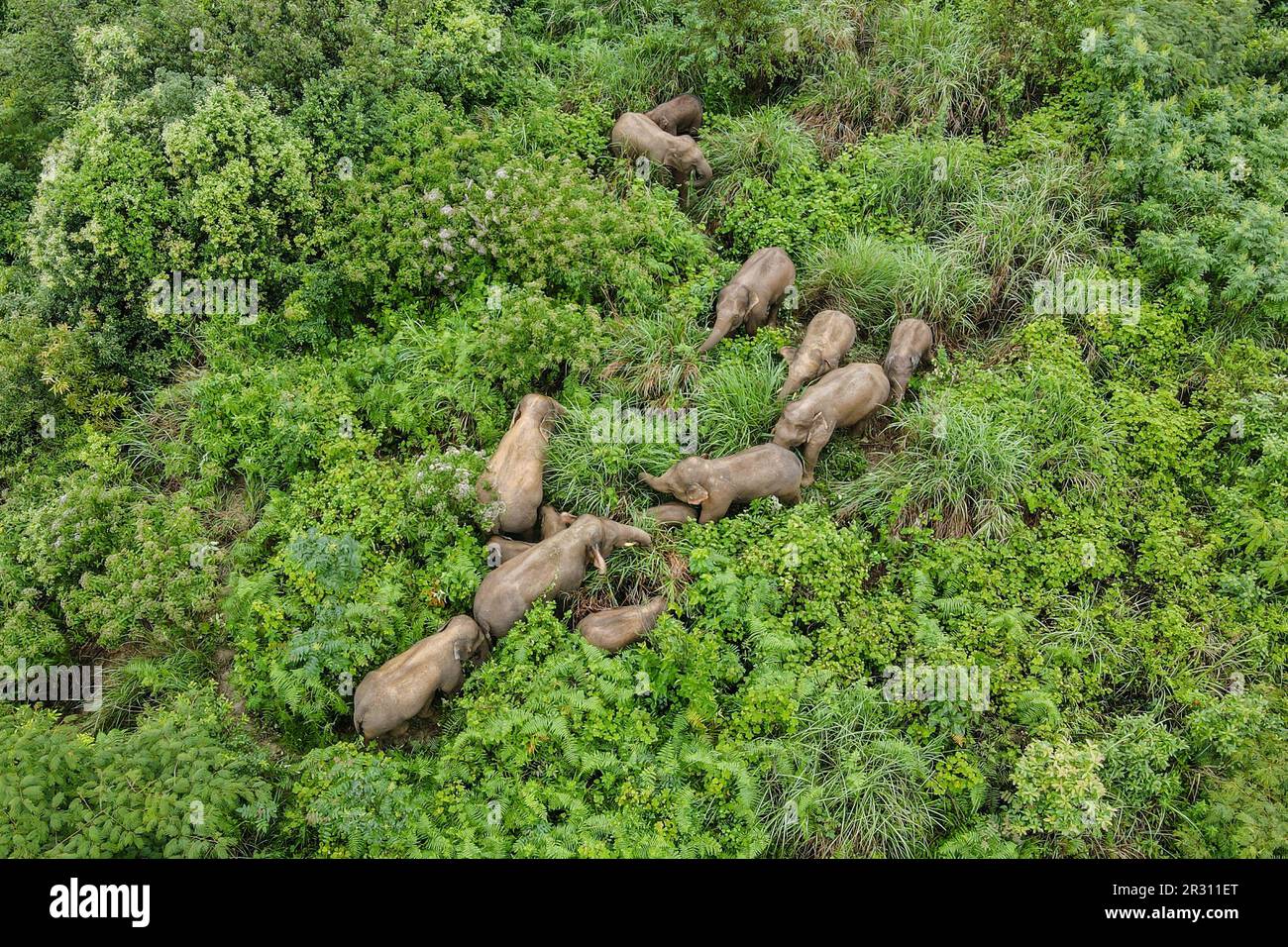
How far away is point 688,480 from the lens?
7113 mm

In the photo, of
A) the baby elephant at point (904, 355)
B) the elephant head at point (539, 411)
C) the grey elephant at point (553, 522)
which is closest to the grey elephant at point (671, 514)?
the grey elephant at point (553, 522)

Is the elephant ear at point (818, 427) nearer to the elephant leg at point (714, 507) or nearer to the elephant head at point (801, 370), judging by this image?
the elephant head at point (801, 370)

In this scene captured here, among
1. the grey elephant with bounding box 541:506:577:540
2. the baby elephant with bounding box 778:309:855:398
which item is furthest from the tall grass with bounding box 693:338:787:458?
the grey elephant with bounding box 541:506:577:540

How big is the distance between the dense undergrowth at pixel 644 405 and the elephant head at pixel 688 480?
33cm

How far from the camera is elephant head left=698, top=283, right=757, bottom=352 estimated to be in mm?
8055

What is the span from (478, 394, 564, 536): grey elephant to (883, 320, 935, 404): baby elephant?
127 inches

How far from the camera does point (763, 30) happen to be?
9680 mm

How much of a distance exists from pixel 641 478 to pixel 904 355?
107 inches

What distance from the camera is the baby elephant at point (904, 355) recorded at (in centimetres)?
786

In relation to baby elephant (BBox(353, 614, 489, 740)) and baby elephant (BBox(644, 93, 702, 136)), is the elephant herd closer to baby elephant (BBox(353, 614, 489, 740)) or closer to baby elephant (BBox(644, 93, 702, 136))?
baby elephant (BBox(353, 614, 489, 740))

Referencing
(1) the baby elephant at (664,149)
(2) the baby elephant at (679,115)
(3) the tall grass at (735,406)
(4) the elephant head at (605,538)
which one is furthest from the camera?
(2) the baby elephant at (679,115)

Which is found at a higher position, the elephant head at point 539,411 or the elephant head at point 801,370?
the elephant head at point 801,370

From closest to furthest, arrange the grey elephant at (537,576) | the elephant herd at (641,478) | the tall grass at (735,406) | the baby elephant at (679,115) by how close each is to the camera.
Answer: the elephant herd at (641,478) → the grey elephant at (537,576) → the tall grass at (735,406) → the baby elephant at (679,115)

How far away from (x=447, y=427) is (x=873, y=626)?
13.4 ft
